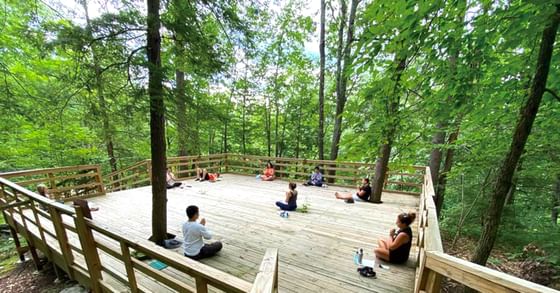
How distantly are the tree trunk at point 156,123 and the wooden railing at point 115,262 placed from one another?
2.25 feet

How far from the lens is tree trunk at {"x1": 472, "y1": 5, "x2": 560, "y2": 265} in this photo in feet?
5.96

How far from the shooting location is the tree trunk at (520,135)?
182 centimetres

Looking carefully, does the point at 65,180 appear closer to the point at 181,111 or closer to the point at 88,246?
the point at 88,246

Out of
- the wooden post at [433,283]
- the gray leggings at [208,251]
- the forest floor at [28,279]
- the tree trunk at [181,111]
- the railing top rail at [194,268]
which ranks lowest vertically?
the forest floor at [28,279]

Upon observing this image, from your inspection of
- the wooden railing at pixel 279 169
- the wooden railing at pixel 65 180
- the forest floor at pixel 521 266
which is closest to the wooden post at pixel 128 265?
the wooden railing at pixel 65 180

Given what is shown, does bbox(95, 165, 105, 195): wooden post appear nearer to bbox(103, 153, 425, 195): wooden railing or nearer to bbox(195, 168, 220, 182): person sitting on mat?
bbox(103, 153, 425, 195): wooden railing

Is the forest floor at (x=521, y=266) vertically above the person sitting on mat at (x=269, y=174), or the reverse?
the person sitting on mat at (x=269, y=174)

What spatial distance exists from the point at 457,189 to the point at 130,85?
25.8 ft

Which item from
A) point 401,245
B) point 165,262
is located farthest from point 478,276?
point 401,245

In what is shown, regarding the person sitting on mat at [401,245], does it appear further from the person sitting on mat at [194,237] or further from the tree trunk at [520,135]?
the person sitting on mat at [194,237]

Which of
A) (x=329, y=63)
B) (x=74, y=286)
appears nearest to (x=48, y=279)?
(x=74, y=286)

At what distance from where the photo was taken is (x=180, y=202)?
18.3 feet

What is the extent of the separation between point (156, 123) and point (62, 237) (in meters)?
1.82

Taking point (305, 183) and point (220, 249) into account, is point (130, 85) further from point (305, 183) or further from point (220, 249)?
point (305, 183)
